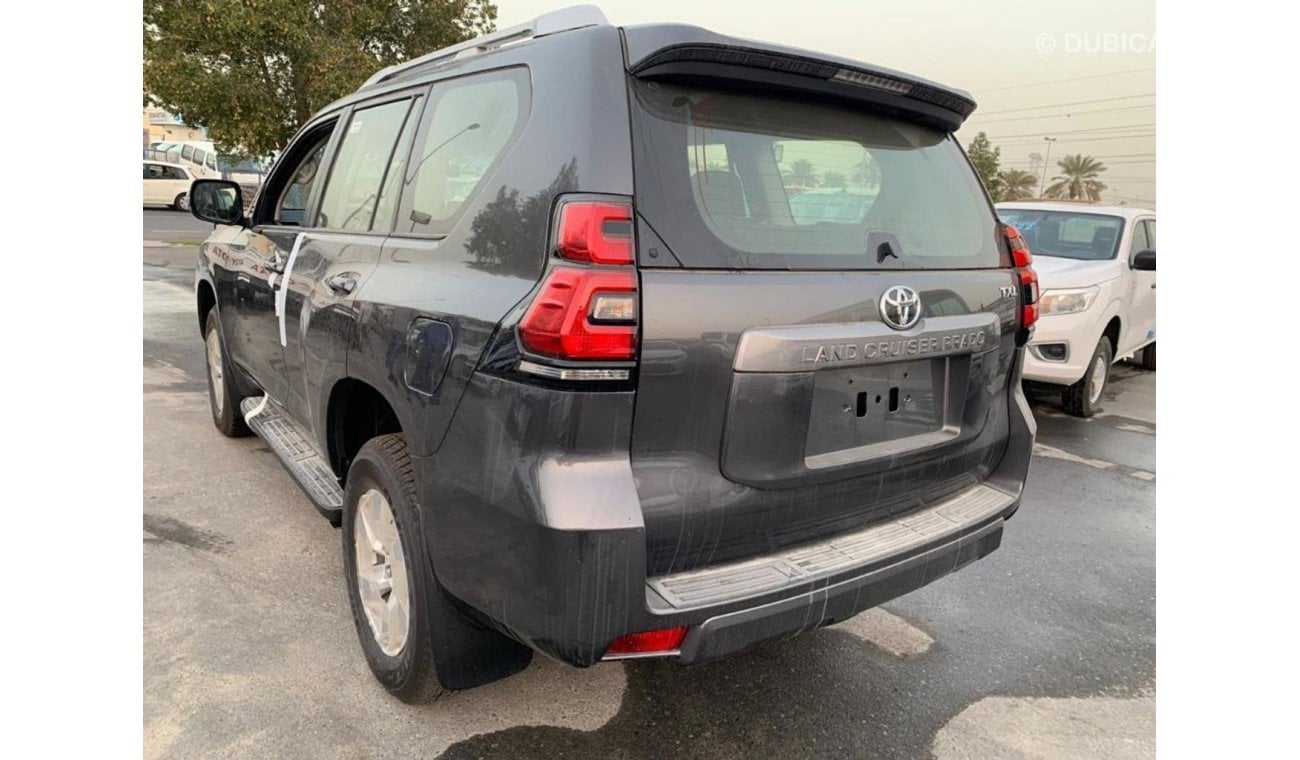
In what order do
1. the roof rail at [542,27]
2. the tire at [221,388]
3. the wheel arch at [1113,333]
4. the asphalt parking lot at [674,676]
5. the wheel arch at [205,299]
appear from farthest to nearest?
1. the wheel arch at [1113,333]
2. the wheel arch at [205,299]
3. the tire at [221,388]
4. the asphalt parking lot at [674,676]
5. the roof rail at [542,27]

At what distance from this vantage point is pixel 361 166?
10.1 ft

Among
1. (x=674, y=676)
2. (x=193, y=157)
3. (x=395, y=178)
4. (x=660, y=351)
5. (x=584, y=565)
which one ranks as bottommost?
(x=674, y=676)

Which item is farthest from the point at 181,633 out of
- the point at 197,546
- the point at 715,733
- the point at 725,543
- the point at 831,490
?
the point at 831,490

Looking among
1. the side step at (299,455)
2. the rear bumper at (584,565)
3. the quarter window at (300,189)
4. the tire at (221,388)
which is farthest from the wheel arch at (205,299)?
the rear bumper at (584,565)

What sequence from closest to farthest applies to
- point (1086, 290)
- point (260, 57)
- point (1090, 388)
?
point (1086, 290)
point (1090, 388)
point (260, 57)

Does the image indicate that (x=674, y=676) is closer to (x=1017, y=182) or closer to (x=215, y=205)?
(x=215, y=205)

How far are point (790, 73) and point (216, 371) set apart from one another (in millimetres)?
4364

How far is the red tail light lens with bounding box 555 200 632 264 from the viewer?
6.03 ft

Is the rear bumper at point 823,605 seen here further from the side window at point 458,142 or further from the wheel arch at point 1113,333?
the wheel arch at point 1113,333

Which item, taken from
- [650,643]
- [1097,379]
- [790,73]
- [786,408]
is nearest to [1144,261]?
[1097,379]

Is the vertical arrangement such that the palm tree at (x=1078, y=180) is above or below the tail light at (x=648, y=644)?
above

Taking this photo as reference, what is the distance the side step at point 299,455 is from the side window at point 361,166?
3.04 ft

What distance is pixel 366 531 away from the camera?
2645 mm

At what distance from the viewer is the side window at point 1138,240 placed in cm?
711
